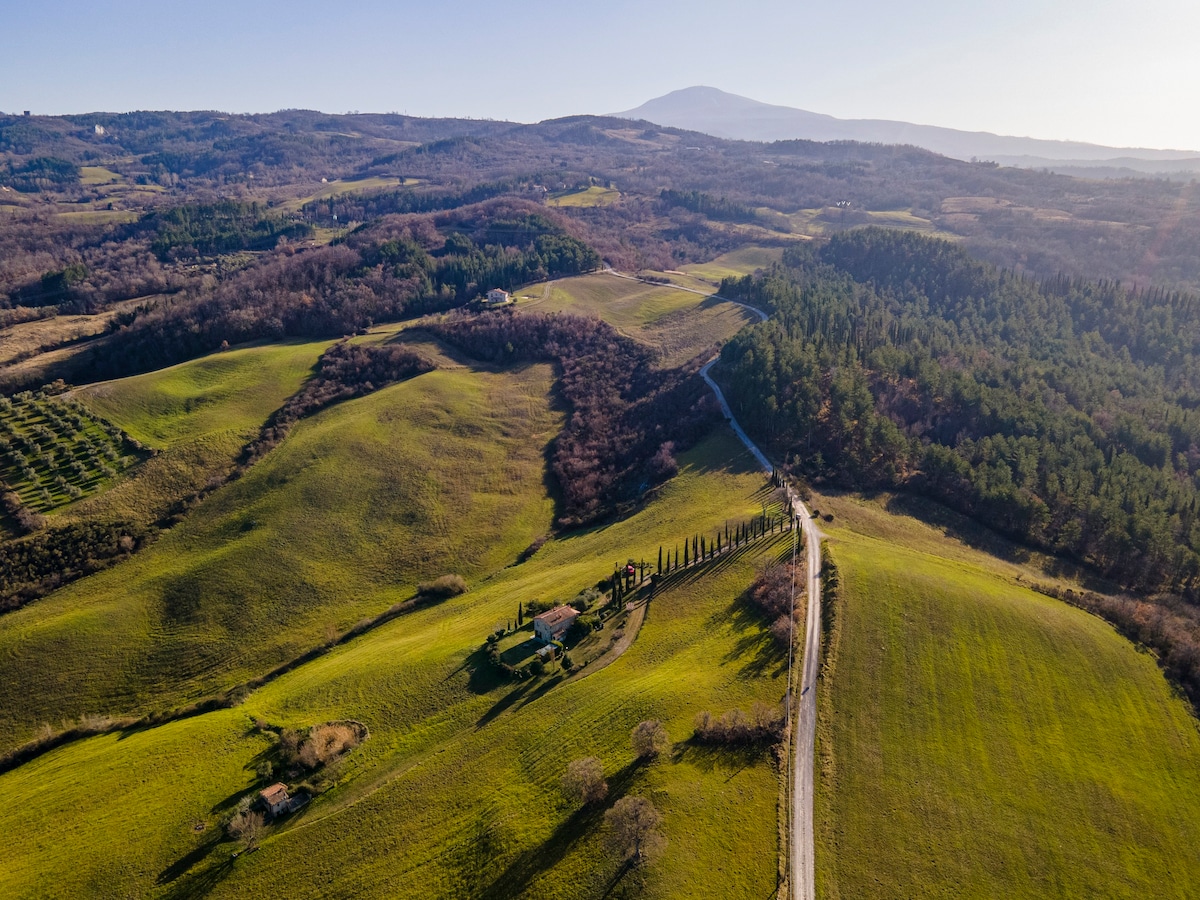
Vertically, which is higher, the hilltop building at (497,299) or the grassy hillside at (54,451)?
the hilltop building at (497,299)

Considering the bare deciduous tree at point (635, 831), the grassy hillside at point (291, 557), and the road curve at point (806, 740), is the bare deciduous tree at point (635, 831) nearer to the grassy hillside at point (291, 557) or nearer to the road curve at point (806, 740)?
the road curve at point (806, 740)

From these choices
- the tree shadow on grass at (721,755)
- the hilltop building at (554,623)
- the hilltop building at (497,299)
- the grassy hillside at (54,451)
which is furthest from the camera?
the hilltop building at (497,299)

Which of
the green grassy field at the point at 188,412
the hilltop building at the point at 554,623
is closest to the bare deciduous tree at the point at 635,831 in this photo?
the hilltop building at the point at 554,623

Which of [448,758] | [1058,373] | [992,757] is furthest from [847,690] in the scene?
[1058,373]

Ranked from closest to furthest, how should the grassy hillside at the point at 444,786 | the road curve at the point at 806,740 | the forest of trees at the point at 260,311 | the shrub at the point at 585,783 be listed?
the road curve at the point at 806,740 → the grassy hillside at the point at 444,786 → the shrub at the point at 585,783 → the forest of trees at the point at 260,311

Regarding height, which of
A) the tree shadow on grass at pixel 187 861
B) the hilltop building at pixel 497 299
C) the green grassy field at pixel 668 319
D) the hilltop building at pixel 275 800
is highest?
the hilltop building at pixel 497 299

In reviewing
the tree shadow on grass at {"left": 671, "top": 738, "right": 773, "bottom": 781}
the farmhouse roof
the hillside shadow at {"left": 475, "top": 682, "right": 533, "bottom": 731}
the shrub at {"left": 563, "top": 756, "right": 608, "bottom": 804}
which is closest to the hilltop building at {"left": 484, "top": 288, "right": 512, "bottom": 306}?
the farmhouse roof
